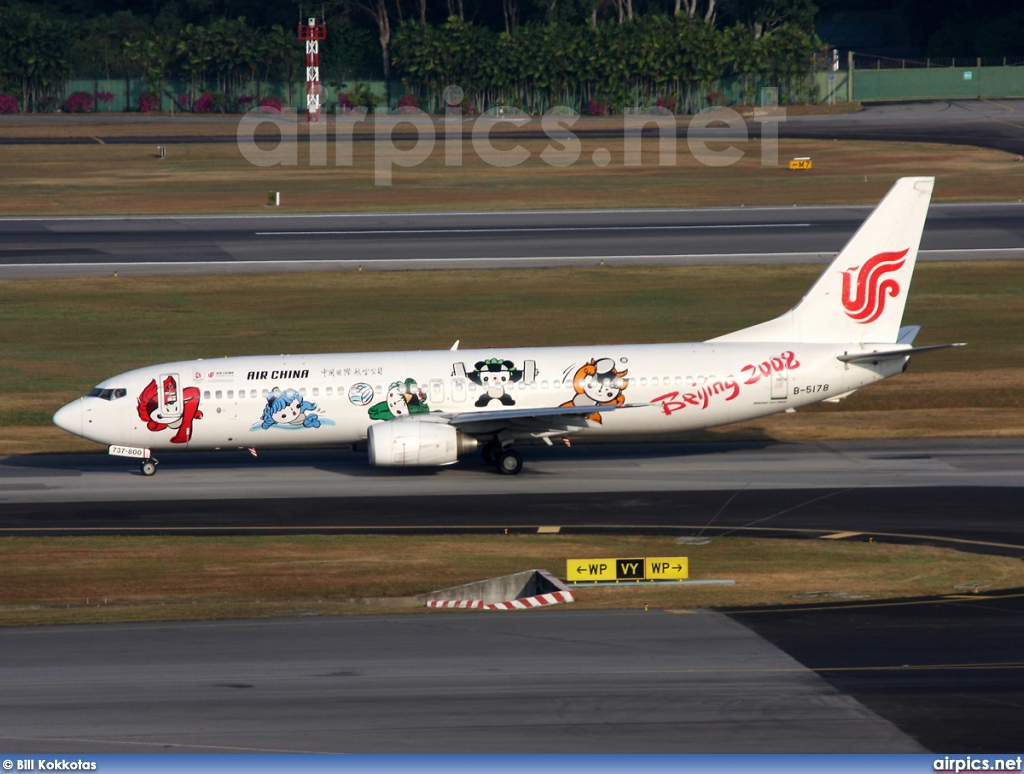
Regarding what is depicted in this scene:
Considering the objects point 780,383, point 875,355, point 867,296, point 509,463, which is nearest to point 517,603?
point 509,463

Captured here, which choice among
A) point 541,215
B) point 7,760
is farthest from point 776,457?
point 541,215

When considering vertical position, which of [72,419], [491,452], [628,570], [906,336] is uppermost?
[906,336]

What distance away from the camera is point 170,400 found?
41.0 meters

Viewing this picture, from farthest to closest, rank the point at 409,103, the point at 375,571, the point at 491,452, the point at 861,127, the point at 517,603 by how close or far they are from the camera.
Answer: the point at 409,103 → the point at 861,127 → the point at 491,452 → the point at 375,571 → the point at 517,603

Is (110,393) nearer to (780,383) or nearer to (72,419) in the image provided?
(72,419)

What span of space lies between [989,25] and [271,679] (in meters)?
176

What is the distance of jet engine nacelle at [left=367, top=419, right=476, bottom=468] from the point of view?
39406mm

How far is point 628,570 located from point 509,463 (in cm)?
1219

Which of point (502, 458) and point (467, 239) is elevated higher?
point (467, 239)

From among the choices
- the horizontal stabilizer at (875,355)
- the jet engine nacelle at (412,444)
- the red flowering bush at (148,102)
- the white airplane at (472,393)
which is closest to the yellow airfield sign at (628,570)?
the jet engine nacelle at (412,444)

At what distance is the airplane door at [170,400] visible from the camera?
4103 centimetres

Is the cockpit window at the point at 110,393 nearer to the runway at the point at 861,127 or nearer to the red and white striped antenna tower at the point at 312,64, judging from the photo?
the runway at the point at 861,127

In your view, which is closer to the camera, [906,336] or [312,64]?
[906,336]

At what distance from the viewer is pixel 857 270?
4228 cm
